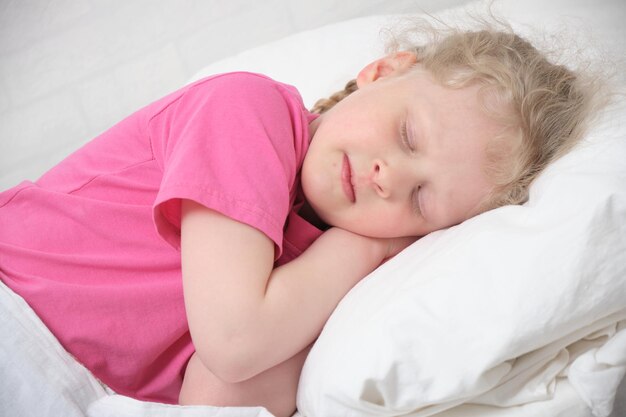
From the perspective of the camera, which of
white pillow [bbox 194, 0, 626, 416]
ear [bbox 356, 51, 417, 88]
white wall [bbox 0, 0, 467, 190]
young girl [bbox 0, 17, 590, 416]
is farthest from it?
white wall [bbox 0, 0, 467, 190]

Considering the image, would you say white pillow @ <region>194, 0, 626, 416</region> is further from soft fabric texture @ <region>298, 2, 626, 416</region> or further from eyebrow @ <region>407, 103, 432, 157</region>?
eyebrow @ <region>407, 103, 432, 157</region>

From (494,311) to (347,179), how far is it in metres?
0.29

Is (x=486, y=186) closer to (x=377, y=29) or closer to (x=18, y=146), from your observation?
(x=377, y=29)

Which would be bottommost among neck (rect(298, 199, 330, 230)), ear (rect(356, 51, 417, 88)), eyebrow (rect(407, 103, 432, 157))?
neck (rect(298, 199, 330, 230))

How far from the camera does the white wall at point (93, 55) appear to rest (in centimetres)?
162

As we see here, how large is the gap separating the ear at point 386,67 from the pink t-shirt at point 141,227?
13 centimetres

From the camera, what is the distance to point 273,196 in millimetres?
752

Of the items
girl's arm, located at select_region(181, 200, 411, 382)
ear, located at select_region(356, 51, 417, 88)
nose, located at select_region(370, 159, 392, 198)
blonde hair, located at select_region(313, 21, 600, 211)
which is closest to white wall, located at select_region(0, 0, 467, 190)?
ear, located at select_region(356, 51, 417, 88)

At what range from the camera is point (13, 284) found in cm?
84

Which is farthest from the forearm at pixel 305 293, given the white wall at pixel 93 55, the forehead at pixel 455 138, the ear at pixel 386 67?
the white wall at pixel 93 55

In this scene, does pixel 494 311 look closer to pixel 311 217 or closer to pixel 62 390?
pixel 311 217

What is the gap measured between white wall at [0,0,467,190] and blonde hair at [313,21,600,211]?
762 millimetres

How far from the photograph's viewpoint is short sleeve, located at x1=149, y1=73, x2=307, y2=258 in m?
0.72

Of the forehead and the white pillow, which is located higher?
the forehead
